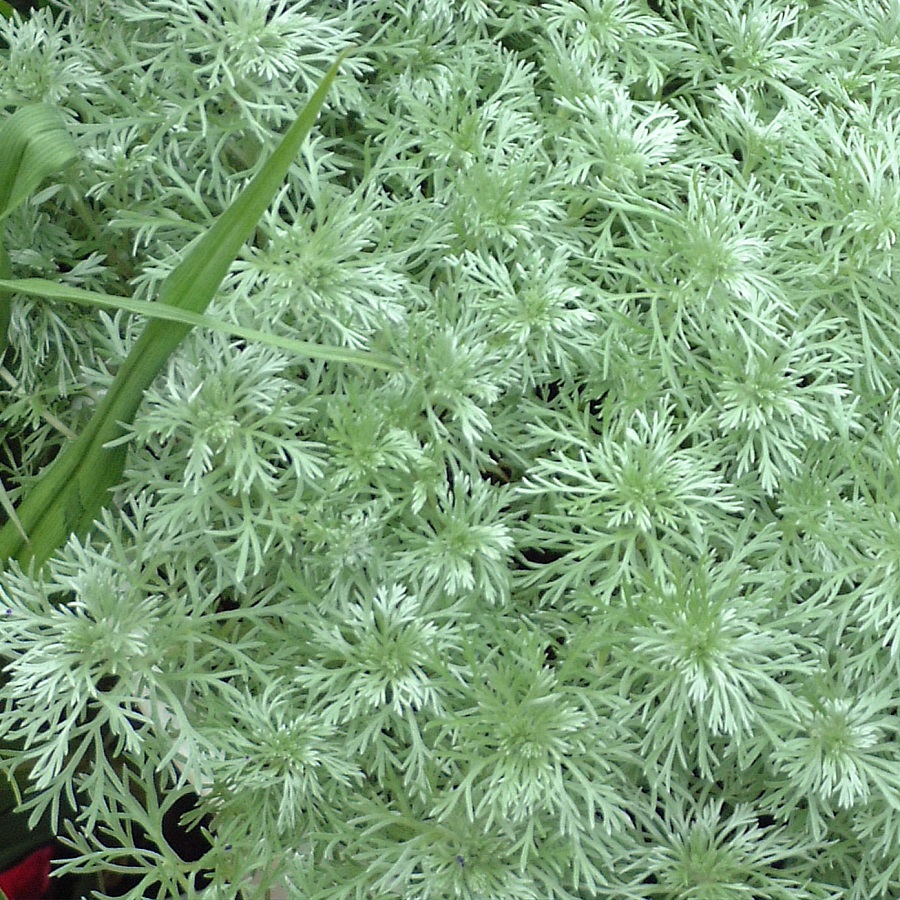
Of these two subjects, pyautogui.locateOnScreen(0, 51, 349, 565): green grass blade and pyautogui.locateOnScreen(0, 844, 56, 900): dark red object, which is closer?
pyautogui.locateOnScreen(0, 51, 349, 565): green grass blade

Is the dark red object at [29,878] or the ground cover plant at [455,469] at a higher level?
the ground cover plant at [455,469]

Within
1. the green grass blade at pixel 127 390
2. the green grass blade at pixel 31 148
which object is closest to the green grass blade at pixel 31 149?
the green grass blade at pixel 31 148

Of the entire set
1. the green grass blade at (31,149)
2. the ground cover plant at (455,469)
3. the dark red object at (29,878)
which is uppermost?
the green grass blade at (31,149)

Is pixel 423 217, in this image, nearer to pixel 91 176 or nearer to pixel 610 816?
pixel 91 176

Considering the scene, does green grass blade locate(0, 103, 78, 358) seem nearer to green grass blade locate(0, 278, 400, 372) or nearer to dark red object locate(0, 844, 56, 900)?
green grass blade locate(0, 278, 400, 372)

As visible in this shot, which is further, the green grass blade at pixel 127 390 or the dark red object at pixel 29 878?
the dark red object at pixel 29 878

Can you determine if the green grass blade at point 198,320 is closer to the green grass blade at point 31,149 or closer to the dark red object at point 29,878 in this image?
the green grass blade at point 31,149

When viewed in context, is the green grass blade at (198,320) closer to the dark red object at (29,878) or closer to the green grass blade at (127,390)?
the green grass blade at (127,390)

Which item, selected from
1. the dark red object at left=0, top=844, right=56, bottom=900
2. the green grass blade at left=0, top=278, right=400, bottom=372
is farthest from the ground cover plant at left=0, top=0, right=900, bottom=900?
the dark red object at left=0, top=844, right=56, bottom=900
